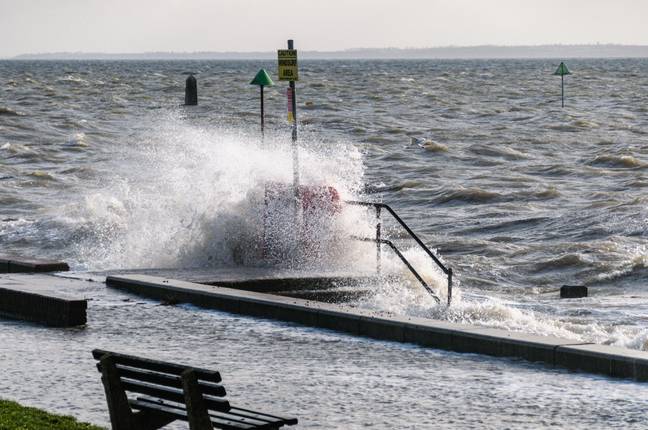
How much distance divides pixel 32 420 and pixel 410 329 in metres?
4.23

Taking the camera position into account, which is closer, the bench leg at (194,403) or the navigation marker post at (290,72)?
the bench leg at (194,403)

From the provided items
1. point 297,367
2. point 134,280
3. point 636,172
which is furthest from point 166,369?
point 636,172

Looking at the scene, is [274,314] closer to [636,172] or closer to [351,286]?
[351,286]

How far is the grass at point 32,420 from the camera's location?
8852 millimetres

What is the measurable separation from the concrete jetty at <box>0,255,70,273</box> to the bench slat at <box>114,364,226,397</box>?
943 centimetres

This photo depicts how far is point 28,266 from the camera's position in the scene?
56.8 feet

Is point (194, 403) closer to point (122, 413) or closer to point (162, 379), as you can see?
point (162, 379)

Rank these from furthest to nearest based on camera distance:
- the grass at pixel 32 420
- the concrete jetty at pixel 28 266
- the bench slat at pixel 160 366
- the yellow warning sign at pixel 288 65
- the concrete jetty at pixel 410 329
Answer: the concrete jetty at pixel 28 266
the yellow warning sign at pixel 288 65
the concrete jetty at pixel 410 329
the grass at pixel 32 420
the bench slat at pixel 160 366

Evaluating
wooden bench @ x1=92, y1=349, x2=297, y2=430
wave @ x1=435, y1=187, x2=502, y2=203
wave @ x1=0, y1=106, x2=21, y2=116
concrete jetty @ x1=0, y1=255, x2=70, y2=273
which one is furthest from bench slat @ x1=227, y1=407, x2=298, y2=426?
wave @ x1=0, y1=106, x2=21, y2=116

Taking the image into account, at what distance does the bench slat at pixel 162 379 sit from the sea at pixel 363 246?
1.26 meters

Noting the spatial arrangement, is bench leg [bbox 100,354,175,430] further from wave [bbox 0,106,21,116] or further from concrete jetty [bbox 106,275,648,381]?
wave [bbox 0,106,21,116]

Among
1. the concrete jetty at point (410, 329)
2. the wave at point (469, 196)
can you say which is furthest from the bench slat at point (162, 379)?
the wave at point (469, 196)

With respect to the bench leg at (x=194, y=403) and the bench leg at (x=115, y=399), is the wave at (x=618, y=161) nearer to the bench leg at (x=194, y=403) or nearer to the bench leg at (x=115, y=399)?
the bench leg at (x=115, y=399)

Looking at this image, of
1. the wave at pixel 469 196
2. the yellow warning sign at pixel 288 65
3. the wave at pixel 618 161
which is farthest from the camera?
the wave at pixel 618 161
